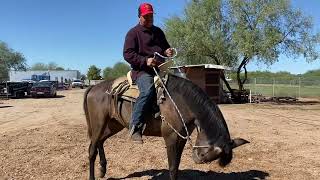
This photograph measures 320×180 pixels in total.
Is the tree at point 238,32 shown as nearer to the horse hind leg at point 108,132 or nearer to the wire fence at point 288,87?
the wire fence at point 288,87

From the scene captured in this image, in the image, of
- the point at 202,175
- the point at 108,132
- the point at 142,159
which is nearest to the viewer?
the point at 108,132

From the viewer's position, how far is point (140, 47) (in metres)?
5.77

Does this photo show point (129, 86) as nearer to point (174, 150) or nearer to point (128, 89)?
point (128, 89)

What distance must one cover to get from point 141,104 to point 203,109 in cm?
79

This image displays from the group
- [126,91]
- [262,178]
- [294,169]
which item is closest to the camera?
[126,91]

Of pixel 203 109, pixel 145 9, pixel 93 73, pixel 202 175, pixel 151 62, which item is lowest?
pixel 202 175

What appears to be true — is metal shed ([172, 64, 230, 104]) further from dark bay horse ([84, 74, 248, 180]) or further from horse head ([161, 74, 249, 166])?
horse head ([161, 74, 249, 166])

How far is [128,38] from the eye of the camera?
575 centimetres

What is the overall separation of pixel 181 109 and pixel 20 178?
2.95 m

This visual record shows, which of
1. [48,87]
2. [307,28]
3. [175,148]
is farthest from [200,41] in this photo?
[175,148]

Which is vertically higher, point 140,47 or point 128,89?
point 140,47

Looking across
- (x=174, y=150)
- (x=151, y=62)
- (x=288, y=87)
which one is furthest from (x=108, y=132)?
(x=288, y=87)

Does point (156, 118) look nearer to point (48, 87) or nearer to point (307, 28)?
point (307, 28)

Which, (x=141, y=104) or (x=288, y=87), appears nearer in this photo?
(x=141, y=104)
